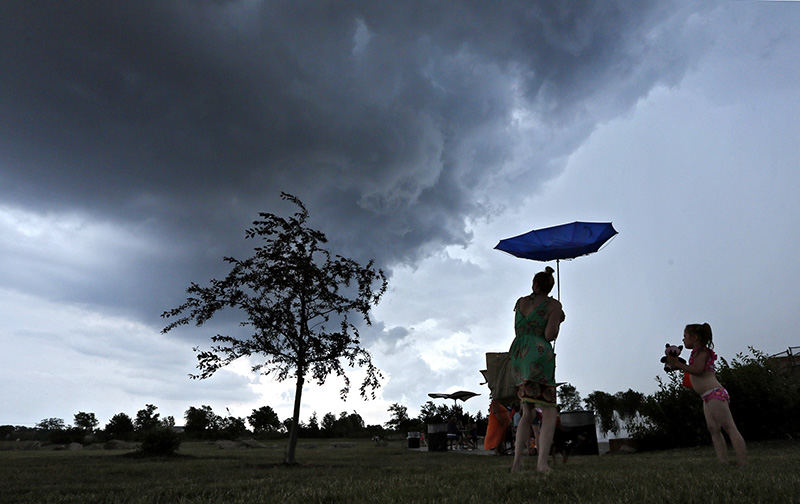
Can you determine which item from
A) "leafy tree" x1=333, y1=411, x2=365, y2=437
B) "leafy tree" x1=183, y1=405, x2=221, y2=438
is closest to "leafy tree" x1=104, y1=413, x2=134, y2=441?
"leafy tree" x1=183, y1=405, x2=221, y2=438

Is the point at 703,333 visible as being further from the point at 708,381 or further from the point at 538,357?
the point at 538,357

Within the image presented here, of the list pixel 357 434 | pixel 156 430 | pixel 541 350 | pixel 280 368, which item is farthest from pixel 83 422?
pixel 541 350

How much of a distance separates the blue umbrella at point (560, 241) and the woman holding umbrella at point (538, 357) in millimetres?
5884

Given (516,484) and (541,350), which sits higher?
(541,350)

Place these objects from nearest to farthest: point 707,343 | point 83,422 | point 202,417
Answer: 1. point 707,343
2. point 202,417
3. point 83,422

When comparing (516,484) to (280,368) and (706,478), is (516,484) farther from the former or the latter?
(280,368)

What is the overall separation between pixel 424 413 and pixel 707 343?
50568 mm

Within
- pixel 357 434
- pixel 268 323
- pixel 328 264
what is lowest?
pixel 357 434

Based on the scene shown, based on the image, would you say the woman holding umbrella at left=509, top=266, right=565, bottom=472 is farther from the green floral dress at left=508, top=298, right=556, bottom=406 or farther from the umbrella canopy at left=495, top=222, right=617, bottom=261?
the umbrella canopy at left=495, top=222, right=617, bottom=261

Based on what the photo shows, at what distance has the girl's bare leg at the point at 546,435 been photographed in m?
5.59

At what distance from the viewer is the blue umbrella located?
39.0 ft

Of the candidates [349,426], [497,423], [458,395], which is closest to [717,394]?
[497,423]

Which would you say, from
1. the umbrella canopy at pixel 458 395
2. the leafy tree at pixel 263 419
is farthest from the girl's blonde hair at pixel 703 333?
the leafy tree at pixel 263 419

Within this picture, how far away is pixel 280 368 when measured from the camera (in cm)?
1486
